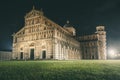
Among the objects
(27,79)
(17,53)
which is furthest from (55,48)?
(27,79)

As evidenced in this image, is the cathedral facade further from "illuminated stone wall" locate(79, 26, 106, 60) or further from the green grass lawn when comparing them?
the green grass lawn

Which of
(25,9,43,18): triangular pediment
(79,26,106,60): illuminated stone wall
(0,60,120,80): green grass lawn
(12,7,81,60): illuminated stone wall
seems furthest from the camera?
(79,26,106,60): illuminated stone wall

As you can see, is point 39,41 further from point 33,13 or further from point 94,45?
point 94,45

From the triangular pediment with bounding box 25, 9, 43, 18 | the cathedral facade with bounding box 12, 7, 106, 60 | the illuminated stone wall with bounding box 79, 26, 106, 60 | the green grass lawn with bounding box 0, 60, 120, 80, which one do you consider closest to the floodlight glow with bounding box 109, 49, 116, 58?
the illuminated stone wall with bounding box 79, 26, 106, 60

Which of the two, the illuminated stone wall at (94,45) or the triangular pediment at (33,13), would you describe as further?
the illuminated stone wall at (94,45)

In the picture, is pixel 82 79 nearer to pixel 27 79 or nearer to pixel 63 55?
pixel 27 79

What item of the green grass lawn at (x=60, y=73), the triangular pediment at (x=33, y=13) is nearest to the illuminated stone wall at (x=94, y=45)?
the triangular pediment at (x=33, y=13)

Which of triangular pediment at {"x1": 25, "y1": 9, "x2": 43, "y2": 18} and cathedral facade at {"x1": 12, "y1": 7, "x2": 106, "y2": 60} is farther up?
triangular pediment at {"x1": 25, "y1": 9, "x2": 43, "y2": 18}

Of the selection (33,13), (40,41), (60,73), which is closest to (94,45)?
(40,41)

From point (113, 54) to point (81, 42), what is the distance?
2500 cm

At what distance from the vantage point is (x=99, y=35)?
6538cm

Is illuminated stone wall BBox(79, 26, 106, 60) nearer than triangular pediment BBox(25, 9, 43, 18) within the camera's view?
No

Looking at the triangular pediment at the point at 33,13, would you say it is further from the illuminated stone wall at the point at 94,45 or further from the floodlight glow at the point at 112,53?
the floodlight glow at the point at 112,53

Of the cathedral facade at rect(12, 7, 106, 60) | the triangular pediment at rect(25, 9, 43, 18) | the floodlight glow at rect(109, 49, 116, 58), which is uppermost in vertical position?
the triangular pediment at rect(25, 9, 43, 18)
